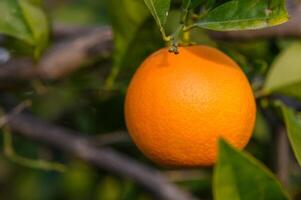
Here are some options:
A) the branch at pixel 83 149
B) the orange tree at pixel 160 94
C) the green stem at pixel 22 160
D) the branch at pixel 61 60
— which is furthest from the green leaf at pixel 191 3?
the green stem at pixel 22 160

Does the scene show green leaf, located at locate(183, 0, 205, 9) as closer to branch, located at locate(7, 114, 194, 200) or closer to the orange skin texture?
the orange skin texture

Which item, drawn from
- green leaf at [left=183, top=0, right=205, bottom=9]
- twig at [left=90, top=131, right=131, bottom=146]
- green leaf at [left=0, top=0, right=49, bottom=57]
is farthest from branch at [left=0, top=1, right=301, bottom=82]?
green leaf at [left=183, top=0, right=205, bottom=9]

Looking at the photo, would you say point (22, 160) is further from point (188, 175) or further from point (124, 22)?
point (124, 22)

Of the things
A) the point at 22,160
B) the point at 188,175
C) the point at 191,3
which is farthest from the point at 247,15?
the point at 22,160

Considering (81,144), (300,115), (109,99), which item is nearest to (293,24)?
(300,115)

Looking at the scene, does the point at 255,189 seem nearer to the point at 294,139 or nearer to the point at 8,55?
the point at 294,139

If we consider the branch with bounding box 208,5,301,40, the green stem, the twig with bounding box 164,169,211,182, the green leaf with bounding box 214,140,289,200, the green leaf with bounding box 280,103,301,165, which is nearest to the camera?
the green leaf with bounding box 214,140,289,200

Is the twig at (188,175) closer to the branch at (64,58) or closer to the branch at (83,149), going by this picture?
the branch at (83,149)
